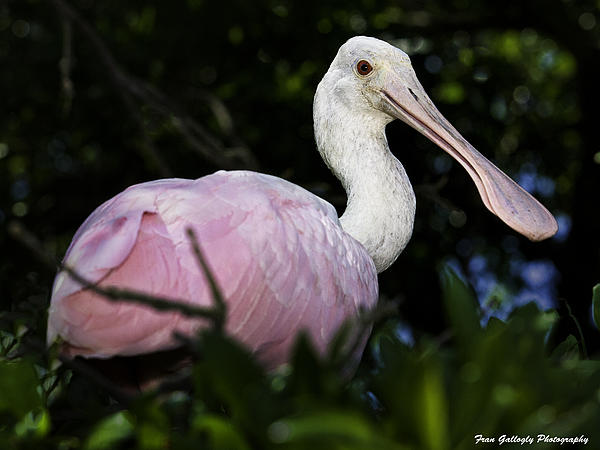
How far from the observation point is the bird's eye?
11.1ft

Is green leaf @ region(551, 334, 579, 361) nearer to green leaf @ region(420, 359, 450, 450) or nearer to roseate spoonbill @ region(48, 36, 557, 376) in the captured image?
roseate spoonbill @ region(48, 36, 557, 376)

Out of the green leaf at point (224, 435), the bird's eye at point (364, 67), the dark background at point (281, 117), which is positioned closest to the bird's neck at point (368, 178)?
the bird's eye at point (364, 67)

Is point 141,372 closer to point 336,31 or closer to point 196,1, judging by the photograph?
point 336,31

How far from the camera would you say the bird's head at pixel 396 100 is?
3.25 meters

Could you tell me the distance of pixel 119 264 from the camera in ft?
7.52

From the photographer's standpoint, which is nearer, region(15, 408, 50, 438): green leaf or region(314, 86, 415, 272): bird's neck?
region(15, 408, 50, 438): green leaf

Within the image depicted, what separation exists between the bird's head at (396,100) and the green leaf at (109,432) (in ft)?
6.29

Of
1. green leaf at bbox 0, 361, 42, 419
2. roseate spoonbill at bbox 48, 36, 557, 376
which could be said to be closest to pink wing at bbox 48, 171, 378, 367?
roseate spoonbill at bbox 48, 36, 557, 376

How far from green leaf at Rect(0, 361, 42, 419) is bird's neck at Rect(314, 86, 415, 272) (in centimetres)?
149

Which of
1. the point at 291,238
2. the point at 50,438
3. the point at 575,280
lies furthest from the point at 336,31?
the point at 50,438

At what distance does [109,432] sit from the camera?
5.07ft

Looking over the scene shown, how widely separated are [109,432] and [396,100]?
2.08m

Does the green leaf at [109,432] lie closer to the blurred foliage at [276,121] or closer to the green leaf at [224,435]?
the green leaf at [224,435]

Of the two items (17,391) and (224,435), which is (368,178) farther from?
(224,435)
